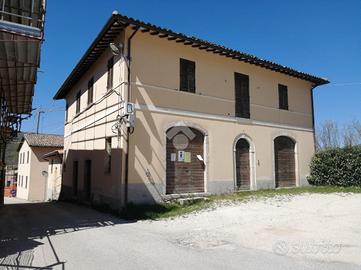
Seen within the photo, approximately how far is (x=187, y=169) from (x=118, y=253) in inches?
274

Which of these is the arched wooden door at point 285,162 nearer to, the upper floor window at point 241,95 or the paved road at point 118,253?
the upper floor window at point 241,95

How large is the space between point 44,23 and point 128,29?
4.30 meters

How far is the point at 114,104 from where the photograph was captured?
12.2 m

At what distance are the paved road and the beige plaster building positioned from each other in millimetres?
3326

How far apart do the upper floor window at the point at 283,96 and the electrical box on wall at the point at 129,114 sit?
8.69 metres

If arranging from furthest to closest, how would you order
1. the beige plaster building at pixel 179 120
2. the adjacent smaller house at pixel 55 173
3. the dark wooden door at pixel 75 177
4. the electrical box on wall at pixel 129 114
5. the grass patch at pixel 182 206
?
the adjacent smaller house at pixel 55 173 → the dark wooden door at pixel 75 177 → the beige plaster building at pixel 179 120 → the electrical box on wall at pixel 129 114 → the grass patch at pixel 182 206

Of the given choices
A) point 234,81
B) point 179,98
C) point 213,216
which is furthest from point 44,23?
point 234,81

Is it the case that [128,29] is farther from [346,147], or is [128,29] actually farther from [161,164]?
[346,147]

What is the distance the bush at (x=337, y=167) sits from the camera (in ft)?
52.1

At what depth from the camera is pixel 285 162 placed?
53.8 feet

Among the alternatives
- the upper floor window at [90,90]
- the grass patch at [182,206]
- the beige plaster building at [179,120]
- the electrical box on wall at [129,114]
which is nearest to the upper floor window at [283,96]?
the beige plaster building at [179,120]

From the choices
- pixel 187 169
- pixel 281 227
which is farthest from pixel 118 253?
pixel 187 169

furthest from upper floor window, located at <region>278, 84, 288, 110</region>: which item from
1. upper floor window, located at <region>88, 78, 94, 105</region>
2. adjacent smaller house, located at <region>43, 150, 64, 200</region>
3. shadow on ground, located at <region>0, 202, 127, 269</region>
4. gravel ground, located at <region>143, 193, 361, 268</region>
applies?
adjacent smaller house, located at <region>43, 150, 64, 200</region>

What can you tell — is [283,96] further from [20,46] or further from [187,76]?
[20,46]
